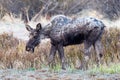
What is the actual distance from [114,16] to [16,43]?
13796 millimetres

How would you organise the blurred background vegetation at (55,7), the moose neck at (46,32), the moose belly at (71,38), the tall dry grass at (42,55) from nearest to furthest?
1. the moose belly at (71,38)
2. the moose neck at (46,32)
3. the tall dry grass at (42,55)
4. the blurred background vegetation at (55,7)

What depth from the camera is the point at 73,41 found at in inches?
503

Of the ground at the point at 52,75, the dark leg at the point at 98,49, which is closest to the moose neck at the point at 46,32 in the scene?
the dark leg at the point at 98,49

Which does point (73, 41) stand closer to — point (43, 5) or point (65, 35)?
point (65, 35)

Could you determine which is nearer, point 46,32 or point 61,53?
point 61,53

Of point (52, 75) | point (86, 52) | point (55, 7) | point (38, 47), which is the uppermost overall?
point (55, 7)

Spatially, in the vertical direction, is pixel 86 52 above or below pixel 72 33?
below

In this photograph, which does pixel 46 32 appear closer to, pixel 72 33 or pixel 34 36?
pixel 34 36

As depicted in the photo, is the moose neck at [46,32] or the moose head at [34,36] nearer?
the moose neck at [46,32]

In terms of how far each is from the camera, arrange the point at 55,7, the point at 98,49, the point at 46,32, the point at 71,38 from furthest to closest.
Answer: the point at 55,7, the point at 98,49, the point at 46,32, the point at 71,38

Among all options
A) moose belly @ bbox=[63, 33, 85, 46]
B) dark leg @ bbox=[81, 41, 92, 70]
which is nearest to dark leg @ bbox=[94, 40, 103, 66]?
dark leg @ bbox=[81, 41, 92, 70]

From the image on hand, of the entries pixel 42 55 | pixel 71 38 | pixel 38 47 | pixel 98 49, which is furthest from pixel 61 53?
pixel 38 47

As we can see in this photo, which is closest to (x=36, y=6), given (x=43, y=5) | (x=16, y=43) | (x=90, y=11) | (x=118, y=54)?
(x=43, y=5)

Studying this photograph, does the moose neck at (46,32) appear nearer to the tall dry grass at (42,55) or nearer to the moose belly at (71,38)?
the moose belly at (71,38)
